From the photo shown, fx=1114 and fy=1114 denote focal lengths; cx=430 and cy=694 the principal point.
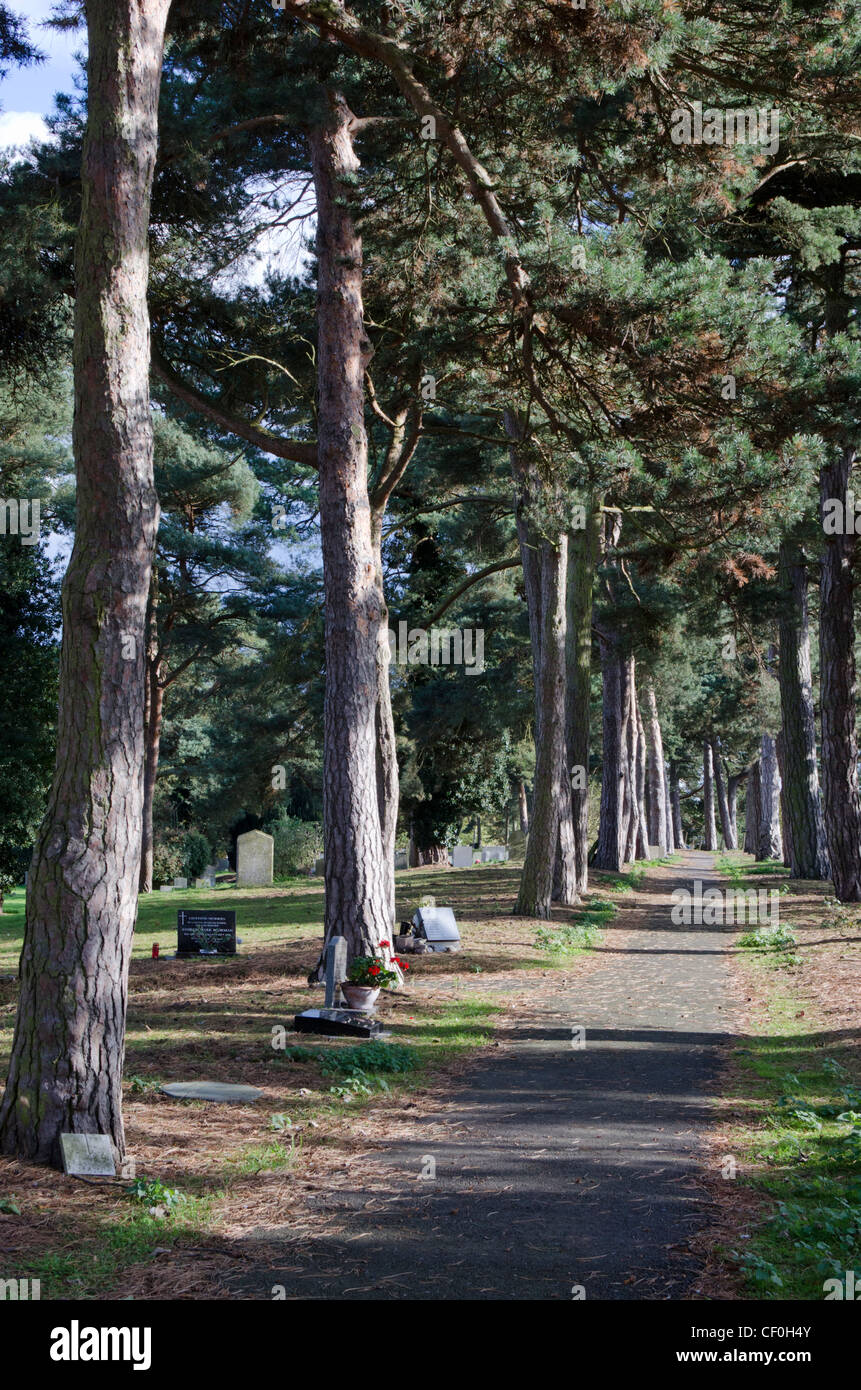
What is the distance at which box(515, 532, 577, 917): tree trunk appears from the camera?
58.3ft

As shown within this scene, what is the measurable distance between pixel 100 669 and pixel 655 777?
4151 centimetres

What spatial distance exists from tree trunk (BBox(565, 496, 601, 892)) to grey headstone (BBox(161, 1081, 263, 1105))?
A: 563 inches

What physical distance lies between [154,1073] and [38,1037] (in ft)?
7.84

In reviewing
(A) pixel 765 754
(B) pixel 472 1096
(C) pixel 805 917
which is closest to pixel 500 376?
(B) pixel 472 1096

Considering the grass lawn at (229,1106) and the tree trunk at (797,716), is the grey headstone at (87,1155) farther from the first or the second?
the tree trunk at (797,716)

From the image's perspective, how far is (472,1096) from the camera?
7703mm

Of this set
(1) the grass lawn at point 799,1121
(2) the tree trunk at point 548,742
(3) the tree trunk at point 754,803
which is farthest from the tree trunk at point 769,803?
(1) the grass lawn at point 799,1121

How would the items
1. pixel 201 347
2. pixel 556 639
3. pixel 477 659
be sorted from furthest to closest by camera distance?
pixel 477 659 < pixel 556 639 < pixel 201 347

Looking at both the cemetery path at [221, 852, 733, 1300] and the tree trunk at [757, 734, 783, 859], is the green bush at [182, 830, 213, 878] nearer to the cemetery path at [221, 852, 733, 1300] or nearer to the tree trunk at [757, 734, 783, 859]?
the tree trunk at [757, 734, 783, 859]

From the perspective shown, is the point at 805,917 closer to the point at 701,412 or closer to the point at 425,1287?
the point at 701,412

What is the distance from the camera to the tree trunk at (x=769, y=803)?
39688mm

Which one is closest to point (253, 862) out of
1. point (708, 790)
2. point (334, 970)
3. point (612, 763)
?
point (612, 763)

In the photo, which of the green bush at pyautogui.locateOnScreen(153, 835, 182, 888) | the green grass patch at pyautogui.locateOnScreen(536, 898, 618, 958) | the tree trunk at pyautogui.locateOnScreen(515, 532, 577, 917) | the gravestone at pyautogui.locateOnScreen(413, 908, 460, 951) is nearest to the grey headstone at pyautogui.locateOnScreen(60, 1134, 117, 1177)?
Answer: the gravestone at pyautogui.locateOnScreen(413, 908, 460, 951)

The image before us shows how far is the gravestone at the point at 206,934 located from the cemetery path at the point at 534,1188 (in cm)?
599
